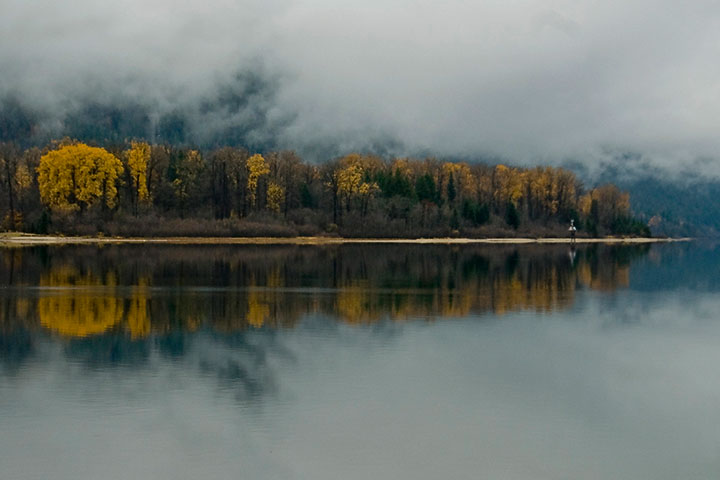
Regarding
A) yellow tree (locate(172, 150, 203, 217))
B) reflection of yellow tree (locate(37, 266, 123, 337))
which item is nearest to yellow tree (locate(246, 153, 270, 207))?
yellow tree (locate(172, 150, 203, 217))

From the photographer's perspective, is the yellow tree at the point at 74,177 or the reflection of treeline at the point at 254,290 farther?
the yellow tree at the point at 74,177

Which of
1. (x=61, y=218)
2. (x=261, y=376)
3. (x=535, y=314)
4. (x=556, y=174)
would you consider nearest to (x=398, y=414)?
(x=261, y=376)

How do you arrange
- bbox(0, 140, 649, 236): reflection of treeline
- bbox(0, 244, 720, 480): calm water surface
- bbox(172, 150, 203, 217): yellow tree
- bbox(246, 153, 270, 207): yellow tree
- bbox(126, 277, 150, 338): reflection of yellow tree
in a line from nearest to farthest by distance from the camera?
bbox(0, 244, 720, 480): calm water surface, bbox(126, 277, 150, 338): reflection of yellow tree, bbox(0, 140, 649, 236): reflection of treeline, bbox(172, 150, 203, 217): yellow tree, bbox(246, 153, 270, 207): yellow tree

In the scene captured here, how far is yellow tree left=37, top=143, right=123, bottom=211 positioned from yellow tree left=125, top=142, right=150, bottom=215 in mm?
5125

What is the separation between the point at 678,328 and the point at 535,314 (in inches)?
221

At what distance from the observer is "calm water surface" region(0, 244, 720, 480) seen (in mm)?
14984

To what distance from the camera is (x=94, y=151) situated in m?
106

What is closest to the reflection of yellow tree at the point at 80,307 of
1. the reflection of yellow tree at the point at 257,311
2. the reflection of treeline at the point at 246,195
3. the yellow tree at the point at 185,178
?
the reflection of yellow tree at the point at 257,311

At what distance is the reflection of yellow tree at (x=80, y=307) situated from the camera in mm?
28969

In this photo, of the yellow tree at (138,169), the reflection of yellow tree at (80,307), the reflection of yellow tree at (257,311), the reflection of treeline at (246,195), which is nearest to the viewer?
the reflection of yellow tree at (80,307)

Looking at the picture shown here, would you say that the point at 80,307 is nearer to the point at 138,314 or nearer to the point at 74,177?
the point at 138,314

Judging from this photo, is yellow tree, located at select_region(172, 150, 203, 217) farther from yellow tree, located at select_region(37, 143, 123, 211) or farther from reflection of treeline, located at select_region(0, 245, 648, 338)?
reflection of treeline, located at select_region(0, 245, 648, 338)

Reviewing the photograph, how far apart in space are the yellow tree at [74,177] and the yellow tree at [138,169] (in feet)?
16.8

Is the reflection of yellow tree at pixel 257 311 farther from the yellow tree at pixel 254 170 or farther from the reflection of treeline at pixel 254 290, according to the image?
the yellow tree at pixel 254 170
